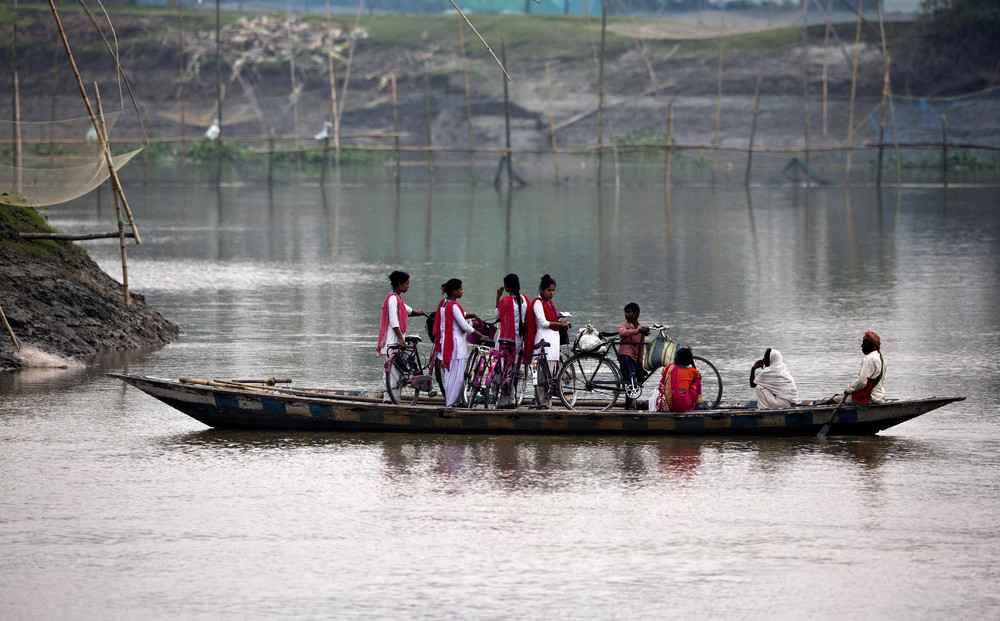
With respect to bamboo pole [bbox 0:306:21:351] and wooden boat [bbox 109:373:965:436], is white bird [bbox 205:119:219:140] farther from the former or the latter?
wooden boat [bbox 109:373:965:436]

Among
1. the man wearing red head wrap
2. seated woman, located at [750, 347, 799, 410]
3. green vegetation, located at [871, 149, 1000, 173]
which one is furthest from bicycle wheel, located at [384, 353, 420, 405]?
green vegetation, located at [871, 149, 1000, 173]

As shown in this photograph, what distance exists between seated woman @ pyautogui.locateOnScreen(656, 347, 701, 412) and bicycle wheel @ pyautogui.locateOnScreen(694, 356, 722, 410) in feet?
0.41

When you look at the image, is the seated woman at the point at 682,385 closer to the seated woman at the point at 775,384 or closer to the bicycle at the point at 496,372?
the seated woman at the point at 775,384

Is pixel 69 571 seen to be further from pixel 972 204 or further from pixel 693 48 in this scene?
pixel 693 48

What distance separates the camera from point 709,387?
1382 cm

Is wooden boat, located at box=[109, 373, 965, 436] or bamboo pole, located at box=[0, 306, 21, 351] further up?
bamboo pole, located at box=[0, 306, 21, 351]

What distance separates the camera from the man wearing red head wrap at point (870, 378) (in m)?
11.2

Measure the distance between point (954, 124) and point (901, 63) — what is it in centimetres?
853

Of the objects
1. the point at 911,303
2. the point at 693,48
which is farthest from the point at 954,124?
the point at 911,303

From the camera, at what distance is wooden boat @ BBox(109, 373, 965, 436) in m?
11.3

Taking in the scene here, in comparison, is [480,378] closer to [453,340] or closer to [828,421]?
[453,340]

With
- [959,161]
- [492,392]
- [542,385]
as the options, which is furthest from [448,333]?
[959,161]

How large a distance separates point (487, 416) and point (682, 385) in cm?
166

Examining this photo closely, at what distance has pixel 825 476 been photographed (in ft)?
33.8
